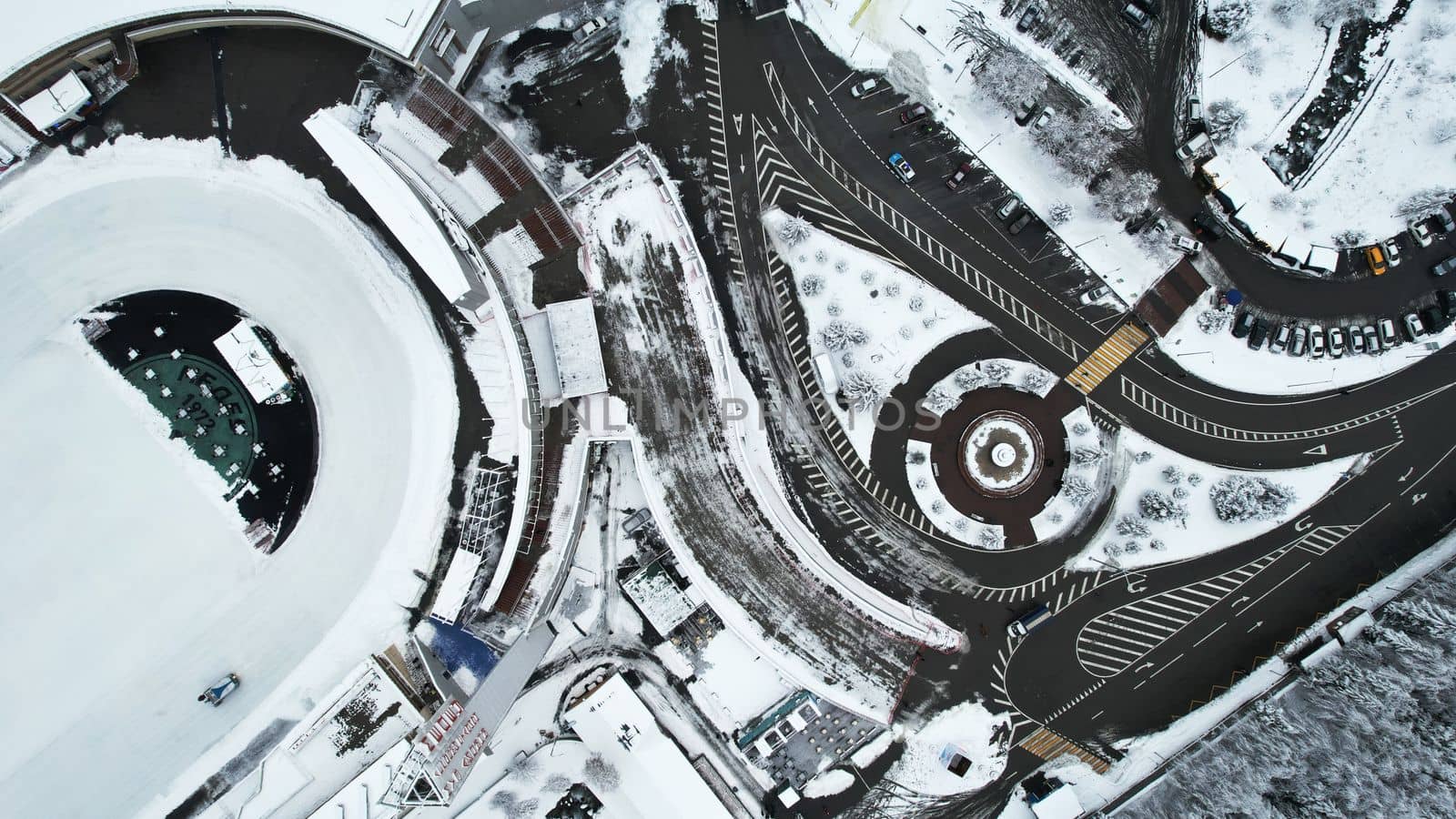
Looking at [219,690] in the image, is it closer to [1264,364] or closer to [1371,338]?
[1264,364]

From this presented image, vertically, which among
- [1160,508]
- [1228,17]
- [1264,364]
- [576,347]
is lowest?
[1160,508]

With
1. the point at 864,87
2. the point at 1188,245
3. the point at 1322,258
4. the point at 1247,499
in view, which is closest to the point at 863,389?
the point at 864,87

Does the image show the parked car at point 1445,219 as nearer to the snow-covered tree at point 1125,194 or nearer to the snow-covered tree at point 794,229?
the snow-covered tree at point 1125,194

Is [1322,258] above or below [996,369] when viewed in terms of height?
below

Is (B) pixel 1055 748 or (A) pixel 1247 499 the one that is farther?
(B) pixel 1055 748

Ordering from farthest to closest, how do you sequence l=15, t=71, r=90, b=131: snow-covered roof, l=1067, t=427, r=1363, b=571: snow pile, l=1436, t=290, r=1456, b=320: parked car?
l=1067, t=427, r=1363, b=571: snow pile, l=1436, t=290, r=1456, b=320: parked car, l=15, t=71, r=90, b=131: snow-covered roof

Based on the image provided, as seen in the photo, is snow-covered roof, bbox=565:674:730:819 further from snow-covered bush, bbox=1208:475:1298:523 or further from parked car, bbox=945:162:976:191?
parked car, bbox=945:162:976:191

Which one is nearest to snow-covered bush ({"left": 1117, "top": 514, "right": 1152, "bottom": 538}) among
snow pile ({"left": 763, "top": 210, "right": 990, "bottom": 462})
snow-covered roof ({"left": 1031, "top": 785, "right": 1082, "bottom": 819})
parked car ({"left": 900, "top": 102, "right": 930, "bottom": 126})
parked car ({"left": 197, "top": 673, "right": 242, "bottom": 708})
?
snow pile ({"left": 763, "top": 210, "right": 990, "bottom": 462})
